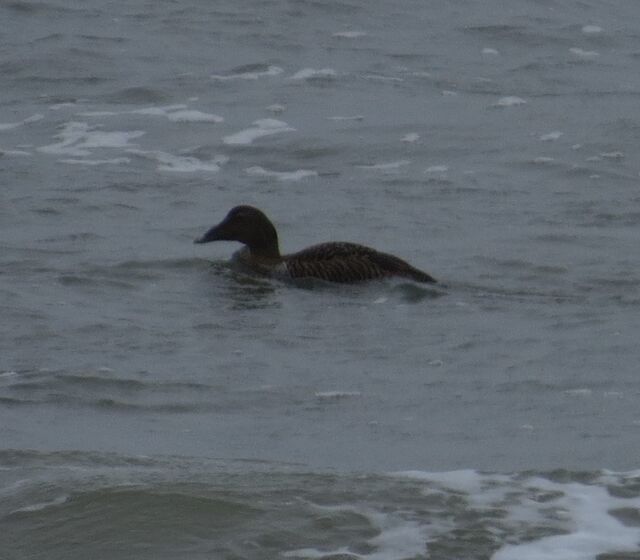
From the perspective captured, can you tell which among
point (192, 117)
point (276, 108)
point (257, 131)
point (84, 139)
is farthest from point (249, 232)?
point (276, 108)

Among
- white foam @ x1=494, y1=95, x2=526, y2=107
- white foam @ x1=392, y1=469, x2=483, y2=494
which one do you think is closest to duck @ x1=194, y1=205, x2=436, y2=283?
white foam @ x1=392, y1=469, x2=483, y2=494

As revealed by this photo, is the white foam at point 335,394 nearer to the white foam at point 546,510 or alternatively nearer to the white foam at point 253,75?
the white foam at point 546,510

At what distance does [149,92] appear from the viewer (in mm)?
20938

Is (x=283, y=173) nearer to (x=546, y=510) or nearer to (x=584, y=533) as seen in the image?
(x=546, y=510)

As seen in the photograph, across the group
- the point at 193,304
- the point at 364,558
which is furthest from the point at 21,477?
the point at 193,304

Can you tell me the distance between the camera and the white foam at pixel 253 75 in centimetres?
2205

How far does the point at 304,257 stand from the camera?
43.5ft

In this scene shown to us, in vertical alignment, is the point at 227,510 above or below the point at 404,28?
below

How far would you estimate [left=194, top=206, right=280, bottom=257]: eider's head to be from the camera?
13.7m

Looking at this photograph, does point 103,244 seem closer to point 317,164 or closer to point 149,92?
point 317,164

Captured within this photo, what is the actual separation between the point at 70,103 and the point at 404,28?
654cm

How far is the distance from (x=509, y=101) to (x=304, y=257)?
820cm

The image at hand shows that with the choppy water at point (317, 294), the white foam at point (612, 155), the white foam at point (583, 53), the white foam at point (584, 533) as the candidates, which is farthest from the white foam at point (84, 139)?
the white foam at point (584, 533)

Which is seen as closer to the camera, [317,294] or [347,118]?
[317,294]
